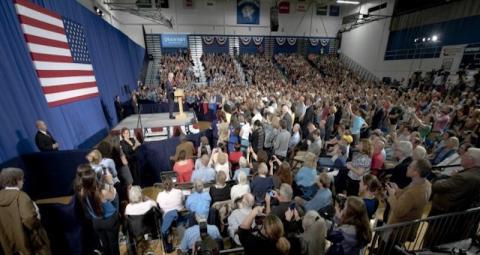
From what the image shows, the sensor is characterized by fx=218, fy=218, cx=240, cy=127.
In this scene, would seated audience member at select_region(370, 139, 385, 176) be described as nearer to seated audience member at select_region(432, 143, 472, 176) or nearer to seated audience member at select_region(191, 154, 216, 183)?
seated audience member at select_region(432, 143, 472, 176)

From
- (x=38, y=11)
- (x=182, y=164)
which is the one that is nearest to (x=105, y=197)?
(x=182, y=164)

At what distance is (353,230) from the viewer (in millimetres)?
1938

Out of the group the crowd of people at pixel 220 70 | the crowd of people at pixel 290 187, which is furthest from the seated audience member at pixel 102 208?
the crowd of people at pixel 220 70

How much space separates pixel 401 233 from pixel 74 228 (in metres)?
3.87

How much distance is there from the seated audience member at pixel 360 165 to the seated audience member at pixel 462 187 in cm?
93

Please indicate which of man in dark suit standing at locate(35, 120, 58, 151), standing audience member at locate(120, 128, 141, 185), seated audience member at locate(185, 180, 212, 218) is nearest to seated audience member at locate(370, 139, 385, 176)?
seated audience member at locate(185, 180, 212, 218)

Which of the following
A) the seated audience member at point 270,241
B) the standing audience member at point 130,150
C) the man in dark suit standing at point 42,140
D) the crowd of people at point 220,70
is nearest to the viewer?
the seated audience member at point 270,241

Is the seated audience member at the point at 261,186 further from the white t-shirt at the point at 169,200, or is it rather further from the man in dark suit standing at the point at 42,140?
the man in dark suit standing at the point at 42,140

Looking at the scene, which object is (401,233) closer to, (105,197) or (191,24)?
(105,197)

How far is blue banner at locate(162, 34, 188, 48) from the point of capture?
742 inches

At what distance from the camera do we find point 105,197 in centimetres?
270

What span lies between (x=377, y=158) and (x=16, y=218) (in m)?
4.89

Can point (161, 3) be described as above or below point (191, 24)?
above

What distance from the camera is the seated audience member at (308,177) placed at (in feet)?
10.8
